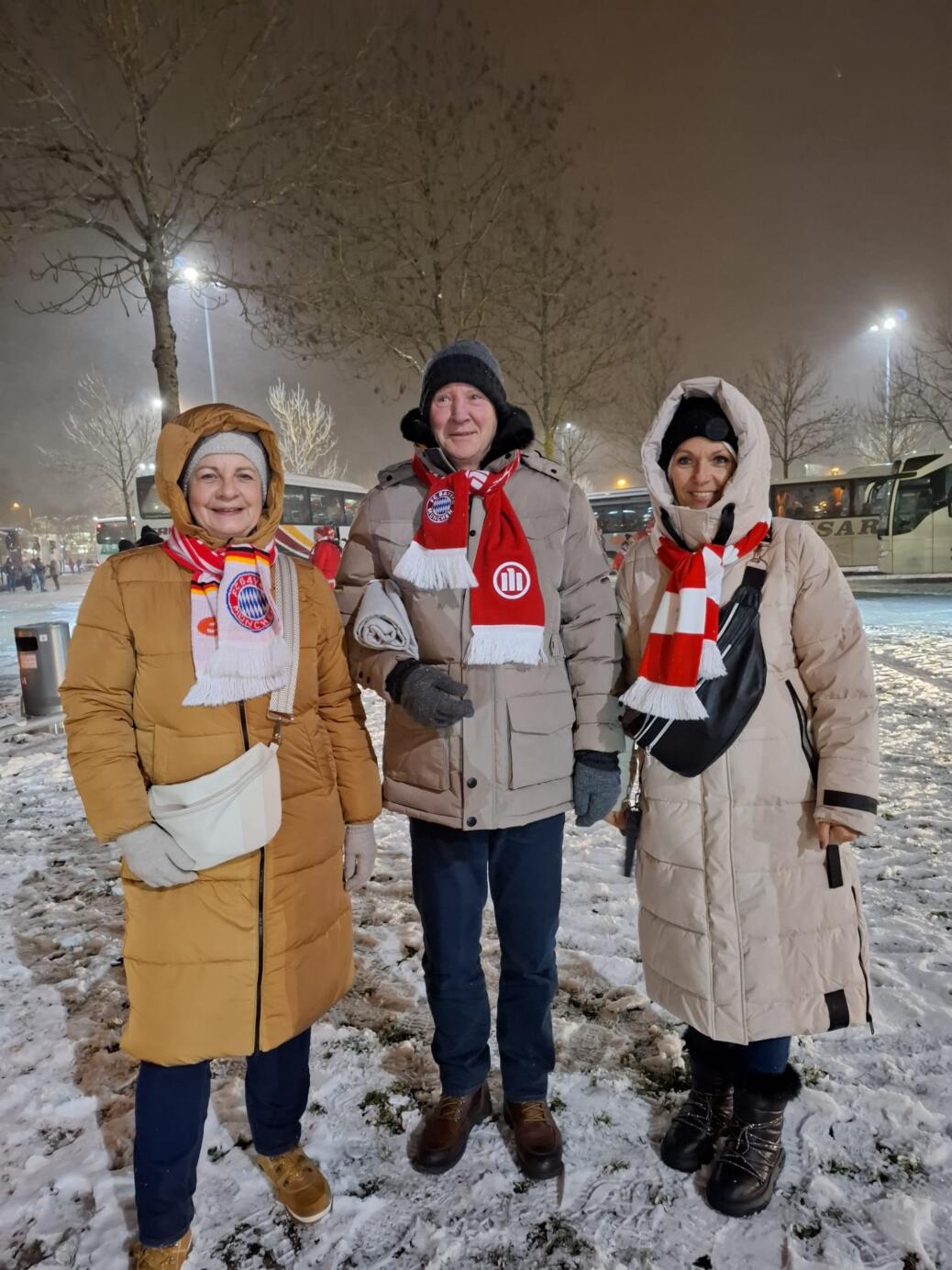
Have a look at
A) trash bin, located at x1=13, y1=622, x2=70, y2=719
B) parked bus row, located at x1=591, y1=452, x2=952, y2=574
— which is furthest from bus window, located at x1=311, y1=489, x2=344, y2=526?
trash bin, located at x1=13, y1=622, x2=70, y2=719

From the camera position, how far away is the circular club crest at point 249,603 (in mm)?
1934

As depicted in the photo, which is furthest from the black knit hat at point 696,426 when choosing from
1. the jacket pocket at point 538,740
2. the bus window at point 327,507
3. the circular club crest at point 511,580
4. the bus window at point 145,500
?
the bus window at point 327,507

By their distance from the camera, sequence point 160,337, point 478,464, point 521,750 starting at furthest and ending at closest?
1. point 160,337
2. point 478,464
3. point 521,750

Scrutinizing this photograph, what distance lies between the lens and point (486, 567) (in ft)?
7.13

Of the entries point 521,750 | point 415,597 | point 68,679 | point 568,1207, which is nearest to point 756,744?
point 521,750

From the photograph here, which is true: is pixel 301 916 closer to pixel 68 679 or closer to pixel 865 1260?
pixel 68 679

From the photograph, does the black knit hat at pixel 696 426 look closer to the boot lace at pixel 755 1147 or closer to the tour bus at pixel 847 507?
the boot lace at pixel 755 1147

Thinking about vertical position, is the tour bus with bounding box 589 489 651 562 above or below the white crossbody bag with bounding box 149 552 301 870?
above

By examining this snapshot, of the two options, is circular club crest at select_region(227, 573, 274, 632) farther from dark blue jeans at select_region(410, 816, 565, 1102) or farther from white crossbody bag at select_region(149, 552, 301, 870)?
dark blue jeans at select_region(410, 816, 565, 1102)

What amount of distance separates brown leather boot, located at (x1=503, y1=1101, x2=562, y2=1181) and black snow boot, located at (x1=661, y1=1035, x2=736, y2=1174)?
0.33 m

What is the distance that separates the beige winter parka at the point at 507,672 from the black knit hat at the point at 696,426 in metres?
0.30

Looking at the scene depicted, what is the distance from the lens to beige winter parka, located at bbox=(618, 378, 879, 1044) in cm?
203

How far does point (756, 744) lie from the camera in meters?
2.06

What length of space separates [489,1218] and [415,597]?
1.79 m
